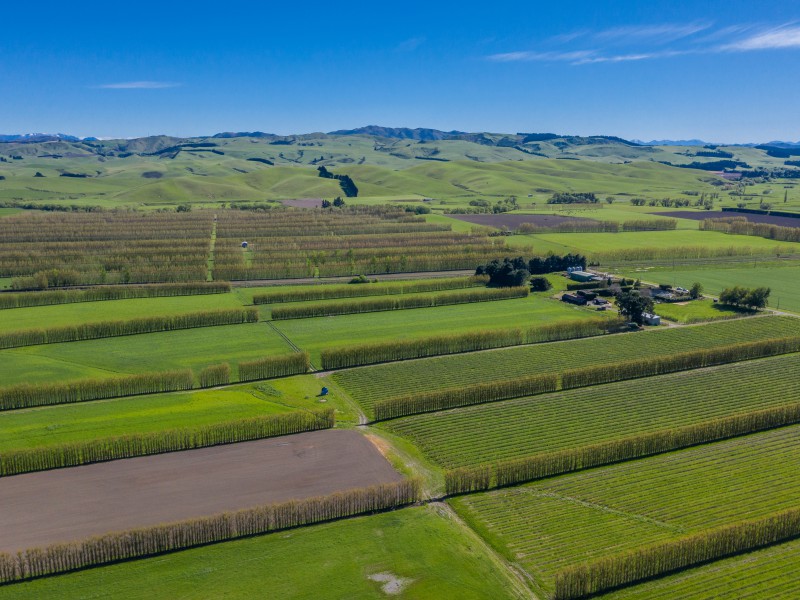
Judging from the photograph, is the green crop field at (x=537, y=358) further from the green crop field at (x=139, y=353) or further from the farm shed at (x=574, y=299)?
the farm shed at (x=574, y=299)

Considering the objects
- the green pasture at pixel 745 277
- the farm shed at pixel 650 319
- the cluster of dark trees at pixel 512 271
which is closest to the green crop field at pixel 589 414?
the farm shed at pixel 650 319

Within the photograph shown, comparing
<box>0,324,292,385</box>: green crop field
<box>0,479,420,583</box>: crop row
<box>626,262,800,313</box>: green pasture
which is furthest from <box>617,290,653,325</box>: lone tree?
<box>0,479,420,583</box>: crop row

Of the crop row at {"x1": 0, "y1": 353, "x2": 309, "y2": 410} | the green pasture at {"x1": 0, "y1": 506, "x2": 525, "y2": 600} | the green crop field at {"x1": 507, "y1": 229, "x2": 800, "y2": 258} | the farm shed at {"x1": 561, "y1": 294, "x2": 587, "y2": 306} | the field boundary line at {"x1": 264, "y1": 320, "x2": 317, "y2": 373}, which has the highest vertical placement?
the green crop field at {"x1": 507, "y1": 229, "x2": 800, "y2": 258}

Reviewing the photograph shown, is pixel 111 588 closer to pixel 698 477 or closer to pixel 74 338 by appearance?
pixel 698 477

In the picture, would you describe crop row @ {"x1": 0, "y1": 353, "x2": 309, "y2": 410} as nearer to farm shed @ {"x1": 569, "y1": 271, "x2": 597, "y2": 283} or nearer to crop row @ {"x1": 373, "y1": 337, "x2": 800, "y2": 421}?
crop row @ {"x1": 373, "y1": 337, "x2": 800, "y2": 421}

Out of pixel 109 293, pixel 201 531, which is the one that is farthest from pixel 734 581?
pixel 109 293

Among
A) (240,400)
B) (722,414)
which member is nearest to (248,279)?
(240,400)
